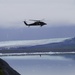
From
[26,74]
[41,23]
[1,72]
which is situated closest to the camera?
[1,72]

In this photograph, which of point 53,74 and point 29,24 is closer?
point 29,24

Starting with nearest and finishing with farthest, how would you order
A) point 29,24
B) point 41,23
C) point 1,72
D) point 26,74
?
point 1,72 < point 41,23 < point 29,24 < point 26,74

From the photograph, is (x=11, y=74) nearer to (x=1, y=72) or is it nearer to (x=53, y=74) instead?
(x=1, y=72)

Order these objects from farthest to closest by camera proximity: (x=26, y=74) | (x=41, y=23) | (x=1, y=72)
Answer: (x=26, y=74) → (x=41, y=23) → (x=1, y=72)

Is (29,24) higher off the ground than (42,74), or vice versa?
(29,24)

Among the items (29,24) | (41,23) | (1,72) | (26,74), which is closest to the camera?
(1,72)

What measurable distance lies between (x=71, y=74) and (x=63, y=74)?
1.44 meters

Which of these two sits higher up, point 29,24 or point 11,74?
point 29,24

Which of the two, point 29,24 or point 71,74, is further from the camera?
point 71,74

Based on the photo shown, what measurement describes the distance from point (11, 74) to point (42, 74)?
27.1 metres

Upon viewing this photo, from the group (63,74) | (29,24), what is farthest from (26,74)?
(29,24)

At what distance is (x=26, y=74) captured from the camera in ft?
262

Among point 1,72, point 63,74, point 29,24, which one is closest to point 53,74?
point 63,74

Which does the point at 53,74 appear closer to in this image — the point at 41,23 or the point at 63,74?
the point at 63,74
